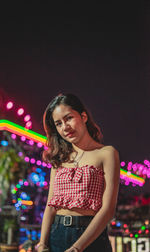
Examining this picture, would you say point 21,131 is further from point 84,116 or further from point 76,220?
point 76,220

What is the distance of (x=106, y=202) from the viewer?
160 centimetres

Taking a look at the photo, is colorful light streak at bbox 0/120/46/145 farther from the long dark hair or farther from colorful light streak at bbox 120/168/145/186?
the long dark hair

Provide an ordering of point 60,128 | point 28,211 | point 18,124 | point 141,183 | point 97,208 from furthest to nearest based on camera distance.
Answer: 1. point 141,183
2. point 28,211
3. point 18,124
4. point 60,128
5. point 97,208

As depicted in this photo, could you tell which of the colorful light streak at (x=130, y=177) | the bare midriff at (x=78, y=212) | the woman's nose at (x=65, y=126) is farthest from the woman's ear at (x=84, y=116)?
the colorful light streak at (x=130, y=177)

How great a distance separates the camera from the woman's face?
5.79 feet

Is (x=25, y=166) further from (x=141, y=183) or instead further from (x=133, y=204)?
(x=141, y=183)

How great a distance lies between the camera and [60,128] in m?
1.78

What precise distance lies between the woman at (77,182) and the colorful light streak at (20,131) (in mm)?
4000

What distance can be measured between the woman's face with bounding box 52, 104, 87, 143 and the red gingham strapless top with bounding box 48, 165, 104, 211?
6.5 inches

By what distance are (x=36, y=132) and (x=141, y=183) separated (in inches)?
205

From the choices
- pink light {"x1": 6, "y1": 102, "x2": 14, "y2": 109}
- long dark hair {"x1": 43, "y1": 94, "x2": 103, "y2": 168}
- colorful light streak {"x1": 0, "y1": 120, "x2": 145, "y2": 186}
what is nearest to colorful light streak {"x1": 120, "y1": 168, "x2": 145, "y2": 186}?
colorful light streak {"x1": 0, "y1": 120, "x2": 145, "y2": 186}

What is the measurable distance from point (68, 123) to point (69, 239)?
0.54 m

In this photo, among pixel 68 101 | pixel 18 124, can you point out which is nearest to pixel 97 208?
pixel 68 101

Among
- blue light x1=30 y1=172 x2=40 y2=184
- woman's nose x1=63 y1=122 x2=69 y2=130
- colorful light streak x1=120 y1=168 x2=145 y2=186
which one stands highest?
colorful light streak x1=120 y1=168 x2=145 y2=186
